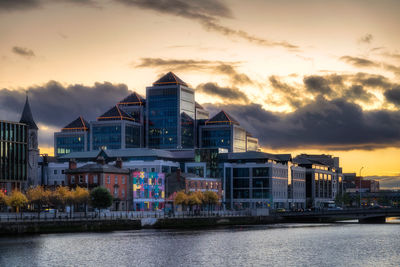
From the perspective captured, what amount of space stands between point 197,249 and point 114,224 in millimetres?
41004

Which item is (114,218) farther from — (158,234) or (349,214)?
(349,214)

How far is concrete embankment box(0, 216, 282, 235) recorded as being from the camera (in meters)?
128

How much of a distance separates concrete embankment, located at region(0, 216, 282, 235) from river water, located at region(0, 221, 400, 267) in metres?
3.04

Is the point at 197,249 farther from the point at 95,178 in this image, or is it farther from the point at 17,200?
the point at 95,178

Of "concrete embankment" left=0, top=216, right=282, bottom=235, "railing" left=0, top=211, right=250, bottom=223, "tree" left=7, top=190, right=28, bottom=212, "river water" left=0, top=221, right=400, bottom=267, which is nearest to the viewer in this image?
"river water" left=0, top=221, right=400, bottom=267

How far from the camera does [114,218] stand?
157 meters

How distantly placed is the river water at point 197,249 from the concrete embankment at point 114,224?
304cm

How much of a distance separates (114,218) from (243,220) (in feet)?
161

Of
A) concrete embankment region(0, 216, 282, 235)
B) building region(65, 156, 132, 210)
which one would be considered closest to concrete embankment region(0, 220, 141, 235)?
concrete embankment region(0, 216, 282, 235)

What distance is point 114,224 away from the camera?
5950 inches

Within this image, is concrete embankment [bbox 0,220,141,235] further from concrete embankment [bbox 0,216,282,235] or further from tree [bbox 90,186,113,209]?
tree [bbox 90,186,113,209]

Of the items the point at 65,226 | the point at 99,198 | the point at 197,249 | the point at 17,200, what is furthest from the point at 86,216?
the point at 197,249

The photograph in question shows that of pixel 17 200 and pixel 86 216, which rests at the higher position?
pixel 17 200

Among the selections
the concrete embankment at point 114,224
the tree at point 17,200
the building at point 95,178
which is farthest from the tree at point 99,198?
the building at point 95,178
